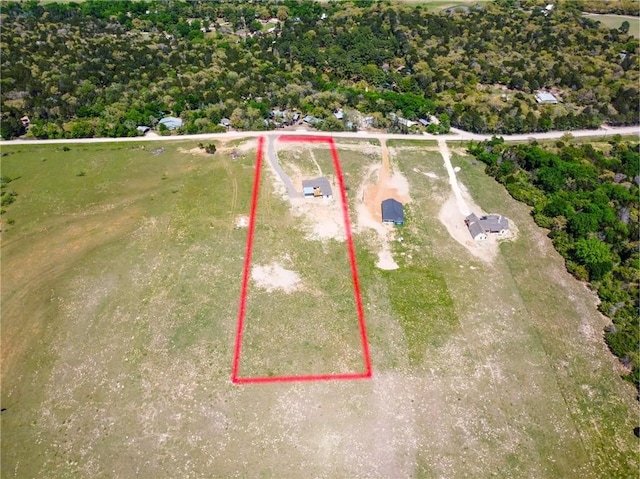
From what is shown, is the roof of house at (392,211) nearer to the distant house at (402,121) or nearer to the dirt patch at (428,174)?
the dirt patch at (428,174)

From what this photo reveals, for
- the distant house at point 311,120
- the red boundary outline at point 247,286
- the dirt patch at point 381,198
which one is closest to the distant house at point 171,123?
the red boundary outline at point 247,286

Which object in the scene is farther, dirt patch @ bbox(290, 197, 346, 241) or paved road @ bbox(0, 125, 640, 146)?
paved road @ bbox(0, 125, 640, 146)

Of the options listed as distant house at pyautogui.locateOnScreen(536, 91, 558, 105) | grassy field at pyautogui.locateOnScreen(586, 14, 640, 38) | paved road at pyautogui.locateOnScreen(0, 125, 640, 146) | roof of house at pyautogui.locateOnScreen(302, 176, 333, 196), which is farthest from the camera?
grassy field at pyautogui.locateOnScreen(586, 14, 640, 38)

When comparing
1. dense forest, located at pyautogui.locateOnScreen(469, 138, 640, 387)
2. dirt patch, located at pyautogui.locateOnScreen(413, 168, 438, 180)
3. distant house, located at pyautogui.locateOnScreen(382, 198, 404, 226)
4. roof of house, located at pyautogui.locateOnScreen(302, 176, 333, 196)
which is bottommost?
dense forest, located at pyautogui.locateOnScreen(469, 138, 640, 387)

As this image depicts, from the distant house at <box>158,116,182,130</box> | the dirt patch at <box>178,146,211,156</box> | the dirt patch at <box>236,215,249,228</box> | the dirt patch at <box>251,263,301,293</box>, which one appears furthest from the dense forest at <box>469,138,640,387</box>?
the distant house at <box>158,116,182,130</box>

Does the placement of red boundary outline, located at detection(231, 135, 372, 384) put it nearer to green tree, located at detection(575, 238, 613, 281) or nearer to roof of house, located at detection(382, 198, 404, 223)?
roof of house, located at detection(382, 198, 404, 223)

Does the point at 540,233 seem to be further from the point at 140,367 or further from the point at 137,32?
the point at 137,32

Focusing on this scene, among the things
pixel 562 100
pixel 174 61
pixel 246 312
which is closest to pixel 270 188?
pixel 246 312
